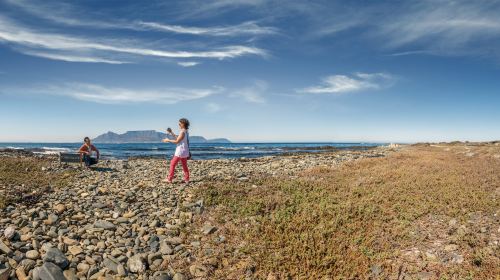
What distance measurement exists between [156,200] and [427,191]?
35.8 feet

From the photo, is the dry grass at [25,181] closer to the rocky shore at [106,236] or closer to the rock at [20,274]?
the rocky shore at [106,236]

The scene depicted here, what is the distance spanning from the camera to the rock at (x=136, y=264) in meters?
8.22

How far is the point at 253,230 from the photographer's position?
9914 mm

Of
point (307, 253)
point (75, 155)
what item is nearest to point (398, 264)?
point (307, 253)

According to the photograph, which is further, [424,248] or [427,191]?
[427,191]

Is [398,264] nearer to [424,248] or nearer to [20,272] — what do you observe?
[424,248]

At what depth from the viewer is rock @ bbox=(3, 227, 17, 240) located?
9.21 meters

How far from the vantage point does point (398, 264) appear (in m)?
8.24

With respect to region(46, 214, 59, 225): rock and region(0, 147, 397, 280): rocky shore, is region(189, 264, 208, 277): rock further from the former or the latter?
region(46, 214, 59, 225): rock

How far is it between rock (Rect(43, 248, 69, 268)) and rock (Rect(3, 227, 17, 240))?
159 cm

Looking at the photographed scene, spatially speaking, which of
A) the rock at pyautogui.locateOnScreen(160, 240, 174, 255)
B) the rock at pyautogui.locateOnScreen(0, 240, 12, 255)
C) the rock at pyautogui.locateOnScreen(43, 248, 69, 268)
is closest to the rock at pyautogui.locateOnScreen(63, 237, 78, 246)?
the rock at pyautogui.locateOnScreen(43, 248, 69, 268)

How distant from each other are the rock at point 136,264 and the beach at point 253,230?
0.03m

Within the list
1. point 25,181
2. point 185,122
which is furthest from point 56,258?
point 25,181

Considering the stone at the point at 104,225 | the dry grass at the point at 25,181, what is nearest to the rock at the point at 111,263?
the stone at the point at 104,225
